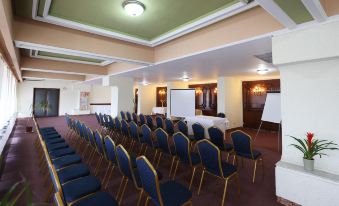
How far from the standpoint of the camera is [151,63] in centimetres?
515

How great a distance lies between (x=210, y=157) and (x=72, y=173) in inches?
79.3

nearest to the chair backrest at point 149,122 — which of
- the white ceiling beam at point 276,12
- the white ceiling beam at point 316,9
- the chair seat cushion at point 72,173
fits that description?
the chair seat cushion at point 72,173

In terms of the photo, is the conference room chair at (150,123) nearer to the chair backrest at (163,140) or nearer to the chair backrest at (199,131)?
the chair backrest at (199,131)

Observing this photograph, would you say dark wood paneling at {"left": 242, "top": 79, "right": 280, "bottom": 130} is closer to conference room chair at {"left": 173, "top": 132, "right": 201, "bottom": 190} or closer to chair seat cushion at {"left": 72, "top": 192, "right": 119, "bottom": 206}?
conference room chair at {"left": 173, "top": 132, "right": 201, "bottom": 190}

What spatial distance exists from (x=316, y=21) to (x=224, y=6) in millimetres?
1307

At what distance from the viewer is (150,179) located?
1864 millimetres

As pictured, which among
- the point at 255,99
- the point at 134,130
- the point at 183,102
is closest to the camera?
the point at 134,130

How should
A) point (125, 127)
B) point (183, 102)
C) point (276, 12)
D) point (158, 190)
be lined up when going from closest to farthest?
point (158, 190) → point (276, 12) → point (125, 127) → point (183, 102)

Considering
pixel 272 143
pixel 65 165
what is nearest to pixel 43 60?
pixel 65 165

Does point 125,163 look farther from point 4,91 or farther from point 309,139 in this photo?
point 4,91

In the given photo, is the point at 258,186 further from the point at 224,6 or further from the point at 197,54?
the point at 224,6

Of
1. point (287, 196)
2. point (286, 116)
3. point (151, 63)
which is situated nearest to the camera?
point (287, 196)

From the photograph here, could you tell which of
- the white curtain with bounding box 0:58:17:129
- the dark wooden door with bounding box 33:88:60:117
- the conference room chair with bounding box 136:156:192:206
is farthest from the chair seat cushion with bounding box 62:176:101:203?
the dark wooden door with bounding box 33:88:60:117

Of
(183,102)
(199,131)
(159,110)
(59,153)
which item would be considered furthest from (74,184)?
(159,110)
